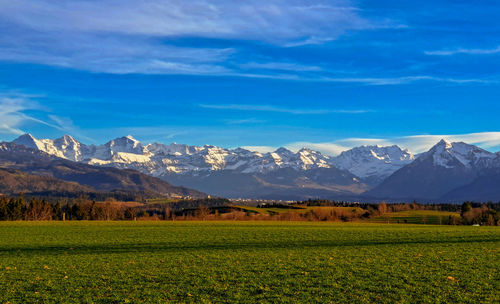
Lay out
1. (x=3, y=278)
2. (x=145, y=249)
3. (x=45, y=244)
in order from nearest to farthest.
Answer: (x=3, y=278), (x=145, y=249), (x=45, y=244)

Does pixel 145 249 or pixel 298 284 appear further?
pixel 145 249

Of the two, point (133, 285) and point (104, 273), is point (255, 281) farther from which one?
point (104, 273)

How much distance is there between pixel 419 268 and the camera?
3469cm

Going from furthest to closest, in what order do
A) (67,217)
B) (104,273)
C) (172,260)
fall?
(67,217) → (172,260) → (104,273)

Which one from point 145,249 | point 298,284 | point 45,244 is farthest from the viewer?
point 45,244

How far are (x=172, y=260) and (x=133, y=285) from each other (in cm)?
1193

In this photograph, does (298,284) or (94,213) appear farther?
(94,213)

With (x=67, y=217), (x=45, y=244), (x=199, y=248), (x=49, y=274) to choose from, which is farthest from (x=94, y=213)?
(x=49, y=274)

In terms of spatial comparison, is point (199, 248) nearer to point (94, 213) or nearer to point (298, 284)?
point (298, 284)

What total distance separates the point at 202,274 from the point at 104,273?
716 centimetres

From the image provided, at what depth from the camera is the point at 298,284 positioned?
28359 millimetres


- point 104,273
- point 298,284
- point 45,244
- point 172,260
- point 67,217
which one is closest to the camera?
point 298,284

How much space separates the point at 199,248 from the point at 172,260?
12.2m

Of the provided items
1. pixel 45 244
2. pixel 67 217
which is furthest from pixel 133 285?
pixel 67 217
